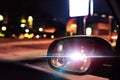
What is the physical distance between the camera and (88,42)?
2365 mm

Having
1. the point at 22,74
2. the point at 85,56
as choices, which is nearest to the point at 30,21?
the point at 22,74

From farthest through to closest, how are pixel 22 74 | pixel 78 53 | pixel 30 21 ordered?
pixel 30 21 → pixel 22 74 → pixel 78 53

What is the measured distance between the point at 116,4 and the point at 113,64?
0.40 meters

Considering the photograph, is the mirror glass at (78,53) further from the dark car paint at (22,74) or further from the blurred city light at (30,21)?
the blurred city light at (30,21)

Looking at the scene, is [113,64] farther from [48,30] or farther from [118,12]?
[48,30]

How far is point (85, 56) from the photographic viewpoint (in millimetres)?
2281

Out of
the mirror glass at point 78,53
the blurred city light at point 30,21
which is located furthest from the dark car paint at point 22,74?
the blurred city light at point 30,21

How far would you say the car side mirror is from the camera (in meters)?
2.26

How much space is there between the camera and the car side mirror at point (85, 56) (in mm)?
2264

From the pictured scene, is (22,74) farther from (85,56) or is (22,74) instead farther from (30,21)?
(30,21)

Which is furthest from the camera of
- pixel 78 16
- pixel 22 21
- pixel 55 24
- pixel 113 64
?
pixel 55 24

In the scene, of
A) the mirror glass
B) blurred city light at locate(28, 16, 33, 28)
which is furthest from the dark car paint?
blurred city light at locate(28, 16, 33, 28)

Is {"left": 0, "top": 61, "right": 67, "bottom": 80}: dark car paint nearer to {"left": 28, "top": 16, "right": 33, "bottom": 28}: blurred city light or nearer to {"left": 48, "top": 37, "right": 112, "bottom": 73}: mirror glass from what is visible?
{"left": 48, "top": 37, "right": 112, "bottom": 73}: mirror glass

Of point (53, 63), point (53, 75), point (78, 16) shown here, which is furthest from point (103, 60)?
point (78, 16)
